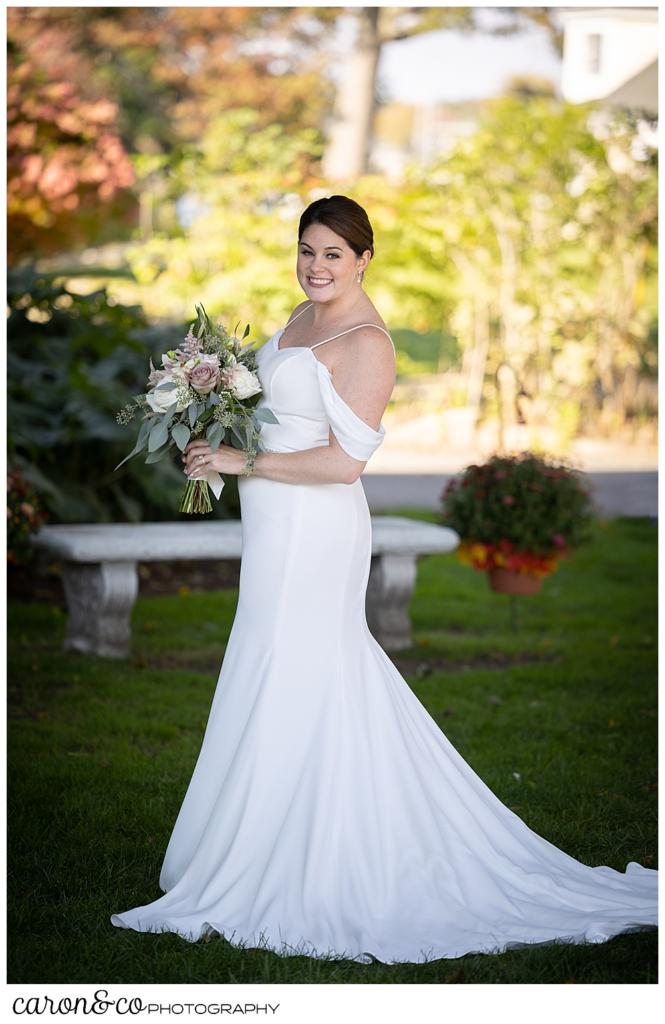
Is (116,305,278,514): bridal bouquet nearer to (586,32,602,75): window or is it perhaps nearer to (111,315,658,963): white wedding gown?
(111,315,658,963): white wedding gown

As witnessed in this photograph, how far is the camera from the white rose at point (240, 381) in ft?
11.5

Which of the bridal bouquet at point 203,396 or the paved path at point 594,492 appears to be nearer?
the bridal bouquet at point 203,396

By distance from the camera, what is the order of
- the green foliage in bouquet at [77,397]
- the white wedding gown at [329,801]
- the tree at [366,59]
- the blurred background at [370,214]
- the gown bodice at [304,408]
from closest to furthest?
1. the white wedding gown at [329,801]
2. the gown bodice at [304,408]
3. the green foliage in bouquet at [77,397]
4. the blurred background at [370,214]
5. the tree at [366,59]

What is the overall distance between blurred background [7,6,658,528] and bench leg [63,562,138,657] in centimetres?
66

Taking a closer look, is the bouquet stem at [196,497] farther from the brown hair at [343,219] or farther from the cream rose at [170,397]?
the brown hair at [343,219]

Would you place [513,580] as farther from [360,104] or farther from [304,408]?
[360,104]

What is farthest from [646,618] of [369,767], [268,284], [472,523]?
[268,284]

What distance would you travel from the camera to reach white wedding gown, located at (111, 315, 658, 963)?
343 centimetres

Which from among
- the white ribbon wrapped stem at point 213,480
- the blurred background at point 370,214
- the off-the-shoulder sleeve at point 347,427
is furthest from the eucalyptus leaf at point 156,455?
the blurred background at point 370,214

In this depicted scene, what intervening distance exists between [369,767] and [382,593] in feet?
12.1

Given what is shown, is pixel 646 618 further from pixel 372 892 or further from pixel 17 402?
pixel 372 892

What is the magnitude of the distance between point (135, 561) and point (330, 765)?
3.19 metres

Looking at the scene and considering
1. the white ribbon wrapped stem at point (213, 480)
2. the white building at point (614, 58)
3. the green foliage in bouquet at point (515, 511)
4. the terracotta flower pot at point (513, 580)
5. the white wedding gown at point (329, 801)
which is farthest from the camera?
the white building at point (614, 58)

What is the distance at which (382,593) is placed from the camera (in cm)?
726
